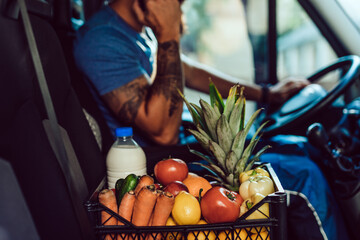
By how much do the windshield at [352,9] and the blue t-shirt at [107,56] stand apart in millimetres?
961

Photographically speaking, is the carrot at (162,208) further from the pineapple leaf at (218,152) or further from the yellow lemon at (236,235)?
the pineapple leaf at (218,152)

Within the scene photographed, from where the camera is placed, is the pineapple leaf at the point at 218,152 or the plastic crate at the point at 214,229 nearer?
the plastic crate at the point at 214,229

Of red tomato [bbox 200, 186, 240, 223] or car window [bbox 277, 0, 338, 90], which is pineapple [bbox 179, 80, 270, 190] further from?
car window [bbox 277, 0, 338, 90]

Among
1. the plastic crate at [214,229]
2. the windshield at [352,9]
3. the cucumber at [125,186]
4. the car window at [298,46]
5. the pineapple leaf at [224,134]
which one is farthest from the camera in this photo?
the car window at [298,46]

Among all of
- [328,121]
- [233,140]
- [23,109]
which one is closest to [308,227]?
[233,140]

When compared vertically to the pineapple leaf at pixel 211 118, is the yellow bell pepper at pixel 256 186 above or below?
below

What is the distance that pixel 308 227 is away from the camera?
1.13m

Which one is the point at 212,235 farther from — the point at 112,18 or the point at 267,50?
the point at 267,50

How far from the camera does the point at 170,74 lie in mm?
1476

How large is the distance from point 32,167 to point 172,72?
0.75 meters

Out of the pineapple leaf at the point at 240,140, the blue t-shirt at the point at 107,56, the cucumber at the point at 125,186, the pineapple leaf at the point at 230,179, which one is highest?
the blue t-shirt at the point at 107,56

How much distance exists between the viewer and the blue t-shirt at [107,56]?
142 centimetres

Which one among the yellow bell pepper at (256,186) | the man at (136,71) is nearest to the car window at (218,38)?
the man at (136,71)

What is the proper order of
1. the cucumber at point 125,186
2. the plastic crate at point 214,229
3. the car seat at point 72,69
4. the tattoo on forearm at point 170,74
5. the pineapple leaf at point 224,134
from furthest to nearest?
the tattoo on forearm at point 170,74 → the car seat at point 72,69 → the pineapple leaf at point 224,134 → the cucumber at point 125,186 → the plastic crate at point 214,229
